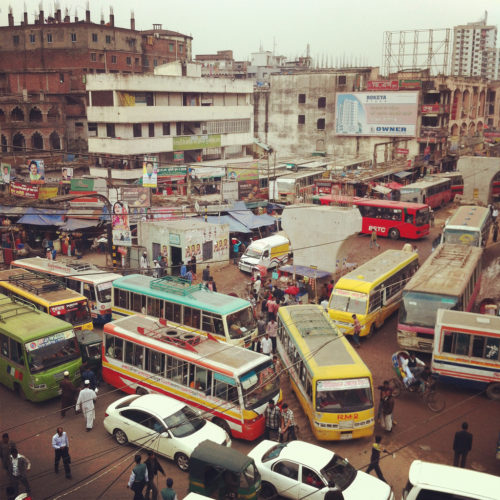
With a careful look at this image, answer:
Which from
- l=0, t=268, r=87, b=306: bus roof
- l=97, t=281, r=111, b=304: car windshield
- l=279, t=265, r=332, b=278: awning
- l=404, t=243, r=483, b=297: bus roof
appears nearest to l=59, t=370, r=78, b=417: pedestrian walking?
l=0, t=268, r=87, b=306: bus roof

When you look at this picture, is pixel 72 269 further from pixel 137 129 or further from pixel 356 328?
pixel 137 129

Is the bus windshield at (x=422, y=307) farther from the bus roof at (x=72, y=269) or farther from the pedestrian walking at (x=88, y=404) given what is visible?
the bus roof at (x=72, y=269)

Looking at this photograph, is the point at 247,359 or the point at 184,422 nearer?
the point at 184,422

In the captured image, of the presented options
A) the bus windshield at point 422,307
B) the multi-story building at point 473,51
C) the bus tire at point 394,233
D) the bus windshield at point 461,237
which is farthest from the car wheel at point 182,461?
the multi-story building at point 473,51

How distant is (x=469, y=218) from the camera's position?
27594 millimetres

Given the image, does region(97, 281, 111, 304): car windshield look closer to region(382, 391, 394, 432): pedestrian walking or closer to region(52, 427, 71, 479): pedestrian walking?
region(52, 427, 71, 479): pedestrian walking

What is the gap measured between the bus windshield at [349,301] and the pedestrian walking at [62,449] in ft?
34.0

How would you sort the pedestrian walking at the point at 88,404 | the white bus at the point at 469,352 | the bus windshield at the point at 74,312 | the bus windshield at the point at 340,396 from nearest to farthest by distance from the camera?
the bus windshield at the point at 340,396 → the pedestrian walking at the point at 88,404 → the white bus at the point at 469,352 → the bus windshield at the point at 74,312

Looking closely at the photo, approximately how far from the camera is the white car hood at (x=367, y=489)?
10219 millimetres

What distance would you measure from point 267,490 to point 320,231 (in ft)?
42.5

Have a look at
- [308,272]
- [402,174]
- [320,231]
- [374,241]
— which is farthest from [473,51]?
[308,272]

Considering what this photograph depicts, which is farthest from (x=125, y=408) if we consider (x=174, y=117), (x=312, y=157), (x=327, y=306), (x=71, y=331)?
(x=312, y=157)

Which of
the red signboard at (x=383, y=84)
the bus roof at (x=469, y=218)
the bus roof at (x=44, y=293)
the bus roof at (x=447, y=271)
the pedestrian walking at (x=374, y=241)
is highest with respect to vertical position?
the red signboard at (x=383, y=84)

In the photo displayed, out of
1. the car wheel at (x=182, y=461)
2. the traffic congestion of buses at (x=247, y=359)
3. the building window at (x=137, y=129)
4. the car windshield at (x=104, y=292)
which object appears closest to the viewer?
the traffic congestion of buses at (x=247, y=359)
